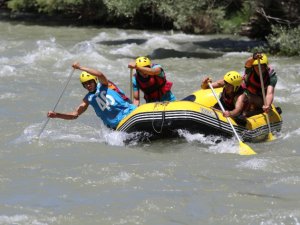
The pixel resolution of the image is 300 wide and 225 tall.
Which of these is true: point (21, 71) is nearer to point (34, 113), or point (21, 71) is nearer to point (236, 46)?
point (34, 113)

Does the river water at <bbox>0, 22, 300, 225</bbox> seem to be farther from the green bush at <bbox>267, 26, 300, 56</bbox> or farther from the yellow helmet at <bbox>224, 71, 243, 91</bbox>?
the green bush at <bbox>267, 26, 300, 56</bbox>

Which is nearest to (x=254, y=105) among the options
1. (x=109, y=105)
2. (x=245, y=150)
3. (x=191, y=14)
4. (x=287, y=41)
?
(x=245, y=150)

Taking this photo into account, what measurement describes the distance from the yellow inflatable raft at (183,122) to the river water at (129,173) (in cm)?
14

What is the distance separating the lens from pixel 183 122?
9047 mm

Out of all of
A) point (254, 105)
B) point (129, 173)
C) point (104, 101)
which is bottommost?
point (129, 173)

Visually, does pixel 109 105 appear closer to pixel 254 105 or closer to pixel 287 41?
pixel 254 105

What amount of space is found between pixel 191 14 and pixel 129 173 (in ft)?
50.6

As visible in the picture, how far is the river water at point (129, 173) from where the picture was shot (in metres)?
6.64

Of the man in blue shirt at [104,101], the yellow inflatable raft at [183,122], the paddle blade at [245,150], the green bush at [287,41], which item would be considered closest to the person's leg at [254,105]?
the yellow inflatable raft at [183,122]

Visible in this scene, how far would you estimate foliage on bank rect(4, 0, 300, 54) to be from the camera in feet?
64.7

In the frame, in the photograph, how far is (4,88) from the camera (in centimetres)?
1376

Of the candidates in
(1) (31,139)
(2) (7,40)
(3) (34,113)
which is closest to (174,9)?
(2) (7,40)

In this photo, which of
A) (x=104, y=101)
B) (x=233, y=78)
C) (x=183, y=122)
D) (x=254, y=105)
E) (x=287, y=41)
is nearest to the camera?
(x=183, y=122)

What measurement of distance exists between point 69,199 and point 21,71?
9.16 metres
